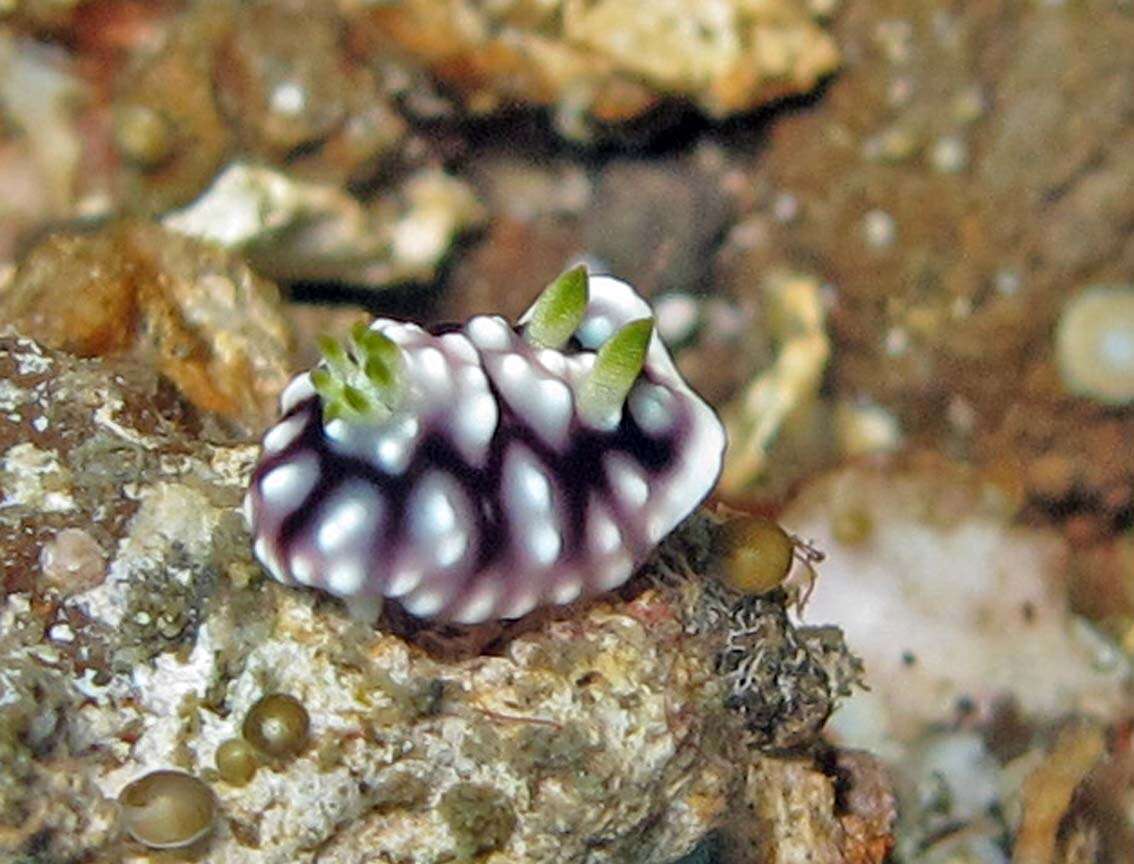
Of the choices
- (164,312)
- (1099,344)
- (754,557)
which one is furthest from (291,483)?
(1099,344)

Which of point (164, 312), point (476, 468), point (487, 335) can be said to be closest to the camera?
point (476, 468)

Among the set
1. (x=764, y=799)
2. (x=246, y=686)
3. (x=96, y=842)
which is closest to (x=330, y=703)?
(x=246, y=686)

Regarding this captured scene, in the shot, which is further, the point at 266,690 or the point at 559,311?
the point at 559,311

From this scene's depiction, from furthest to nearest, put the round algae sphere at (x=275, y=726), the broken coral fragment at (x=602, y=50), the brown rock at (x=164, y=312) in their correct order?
the broken coral fragment at (x=602, y=50) → the brown rock at (x=164, y=312) → the round algae sphere at (x=275, y=726)

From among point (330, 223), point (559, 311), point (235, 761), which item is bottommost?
point (330, 223)

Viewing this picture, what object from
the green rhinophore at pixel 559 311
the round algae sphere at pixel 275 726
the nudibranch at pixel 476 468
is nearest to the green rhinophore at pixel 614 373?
the nudibranch at pixel 476 468

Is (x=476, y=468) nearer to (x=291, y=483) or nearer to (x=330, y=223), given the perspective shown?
(x=291, y=483)

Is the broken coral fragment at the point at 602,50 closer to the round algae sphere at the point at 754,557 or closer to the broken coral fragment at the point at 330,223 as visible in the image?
the broken coral fragment at the point at 330,223
